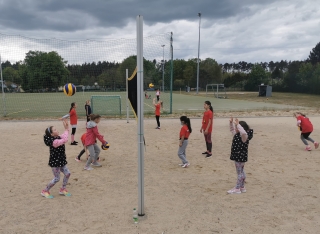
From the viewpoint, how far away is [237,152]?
16.1 feet

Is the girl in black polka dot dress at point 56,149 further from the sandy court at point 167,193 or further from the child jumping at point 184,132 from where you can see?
the child jumping at point 184,132

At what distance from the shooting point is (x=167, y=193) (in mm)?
5121

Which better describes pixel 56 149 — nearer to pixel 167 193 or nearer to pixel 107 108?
pixel 167 193

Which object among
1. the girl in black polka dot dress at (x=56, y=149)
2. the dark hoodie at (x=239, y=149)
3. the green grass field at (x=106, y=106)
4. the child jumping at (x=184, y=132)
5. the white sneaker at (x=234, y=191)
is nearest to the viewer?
the girl in black polka dot dress at (x=56, y=149)

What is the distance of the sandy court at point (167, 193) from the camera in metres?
3.96

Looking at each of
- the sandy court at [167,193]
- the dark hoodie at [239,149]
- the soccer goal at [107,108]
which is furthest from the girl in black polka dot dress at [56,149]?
the soccer goal at [107,108]

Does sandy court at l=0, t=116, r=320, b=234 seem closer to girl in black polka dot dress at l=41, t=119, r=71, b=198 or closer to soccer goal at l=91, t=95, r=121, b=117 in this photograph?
girl in black polka dot dress at l=41, t=119, r=71, b=198

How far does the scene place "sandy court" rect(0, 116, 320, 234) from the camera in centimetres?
396

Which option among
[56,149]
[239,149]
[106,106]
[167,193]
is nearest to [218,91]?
[106,106]

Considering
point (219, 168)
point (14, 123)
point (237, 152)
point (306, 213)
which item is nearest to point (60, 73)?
point (14, 123)

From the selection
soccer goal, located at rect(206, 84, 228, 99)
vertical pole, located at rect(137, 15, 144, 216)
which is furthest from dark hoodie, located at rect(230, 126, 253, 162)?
soccer goal, located at rect(206, 84, 228, 99)

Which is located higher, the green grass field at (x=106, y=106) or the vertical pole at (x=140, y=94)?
the vertical pole at (x=140, y=94)

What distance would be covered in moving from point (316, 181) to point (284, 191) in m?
1.07

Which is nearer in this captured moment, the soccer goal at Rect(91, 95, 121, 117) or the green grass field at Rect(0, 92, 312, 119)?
the soccer goal at Rect(91, 95, 121, 117)
